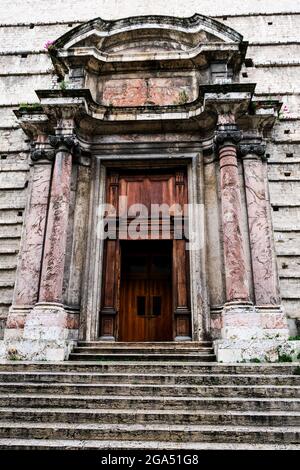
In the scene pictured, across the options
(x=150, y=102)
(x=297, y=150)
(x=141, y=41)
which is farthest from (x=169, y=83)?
(x=297, y=150)

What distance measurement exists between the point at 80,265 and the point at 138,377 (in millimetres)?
3628

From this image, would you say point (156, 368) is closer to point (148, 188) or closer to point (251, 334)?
point (251, 334)

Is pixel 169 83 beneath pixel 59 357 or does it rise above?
above

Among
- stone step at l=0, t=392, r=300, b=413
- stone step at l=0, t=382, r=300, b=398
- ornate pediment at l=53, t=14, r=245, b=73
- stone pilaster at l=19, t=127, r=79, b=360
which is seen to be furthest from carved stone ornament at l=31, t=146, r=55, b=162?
stone step at l=0, t=392, r=300, b=413

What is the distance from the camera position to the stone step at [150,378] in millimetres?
5547

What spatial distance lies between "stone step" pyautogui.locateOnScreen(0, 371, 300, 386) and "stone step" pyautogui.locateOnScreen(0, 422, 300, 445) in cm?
125

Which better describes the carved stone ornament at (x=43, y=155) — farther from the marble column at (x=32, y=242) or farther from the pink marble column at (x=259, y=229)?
the pink marble column at (x=259, y=229)

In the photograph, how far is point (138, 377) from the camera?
5781mm

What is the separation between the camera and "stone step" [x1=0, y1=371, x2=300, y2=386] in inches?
218

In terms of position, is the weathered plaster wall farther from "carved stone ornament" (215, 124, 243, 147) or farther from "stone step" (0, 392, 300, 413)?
"stone step" (0, 392, 300, 413)

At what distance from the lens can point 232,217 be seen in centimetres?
805

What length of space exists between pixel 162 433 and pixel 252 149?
22.6 feet

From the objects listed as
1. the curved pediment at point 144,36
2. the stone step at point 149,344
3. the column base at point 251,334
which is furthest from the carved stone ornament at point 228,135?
the stone step at point 149,344
